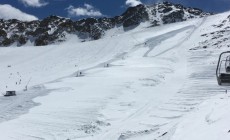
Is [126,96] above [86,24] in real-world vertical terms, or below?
below

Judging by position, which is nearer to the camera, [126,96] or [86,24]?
[126,96]

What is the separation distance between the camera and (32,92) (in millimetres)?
42875

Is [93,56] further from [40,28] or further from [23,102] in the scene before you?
[40,28]

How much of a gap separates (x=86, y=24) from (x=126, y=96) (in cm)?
14290

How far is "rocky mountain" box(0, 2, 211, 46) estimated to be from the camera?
165 m

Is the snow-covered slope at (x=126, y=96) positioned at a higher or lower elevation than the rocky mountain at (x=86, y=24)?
lower

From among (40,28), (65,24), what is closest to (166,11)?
(65,24)

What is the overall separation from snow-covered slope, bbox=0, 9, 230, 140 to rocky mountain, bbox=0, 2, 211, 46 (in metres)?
88.9

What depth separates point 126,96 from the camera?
119ft

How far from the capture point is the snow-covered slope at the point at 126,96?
24984 mm

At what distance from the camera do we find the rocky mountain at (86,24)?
542 ft

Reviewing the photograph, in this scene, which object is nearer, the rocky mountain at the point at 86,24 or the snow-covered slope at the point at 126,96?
the snow-covered slope at the point at 126,96

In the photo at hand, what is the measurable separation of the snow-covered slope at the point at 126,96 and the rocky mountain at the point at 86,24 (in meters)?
88.9

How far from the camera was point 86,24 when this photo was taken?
580ft
